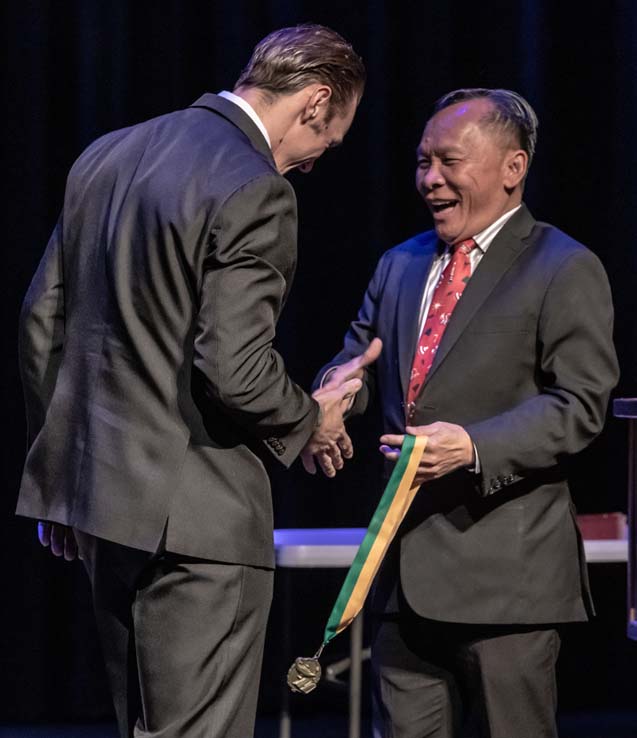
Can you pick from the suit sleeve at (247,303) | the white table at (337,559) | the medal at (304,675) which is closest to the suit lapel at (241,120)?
the suit sleeve at (247,303)

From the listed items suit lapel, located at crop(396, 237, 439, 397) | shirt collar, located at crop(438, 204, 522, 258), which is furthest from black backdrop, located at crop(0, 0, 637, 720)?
shirt collar, located at crop(438, 204, 522, 258)

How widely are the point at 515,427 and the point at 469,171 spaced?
1.80ft

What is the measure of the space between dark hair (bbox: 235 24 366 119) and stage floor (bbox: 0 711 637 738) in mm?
2290

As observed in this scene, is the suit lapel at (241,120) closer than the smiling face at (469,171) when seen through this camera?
Yes

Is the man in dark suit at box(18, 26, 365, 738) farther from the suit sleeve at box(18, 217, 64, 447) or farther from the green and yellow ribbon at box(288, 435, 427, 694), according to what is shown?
the green and yellow ribbon at box(288, 435, 427, 694)

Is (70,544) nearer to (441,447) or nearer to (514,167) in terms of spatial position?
(441,447)

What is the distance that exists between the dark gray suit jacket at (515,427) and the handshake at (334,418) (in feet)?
0.46

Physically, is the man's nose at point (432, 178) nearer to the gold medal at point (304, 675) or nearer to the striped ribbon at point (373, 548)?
the striped ribbon at point (373, 548)

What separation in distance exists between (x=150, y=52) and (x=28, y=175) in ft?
1.77

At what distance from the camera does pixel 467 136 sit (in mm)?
2434

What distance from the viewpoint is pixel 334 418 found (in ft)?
7.20

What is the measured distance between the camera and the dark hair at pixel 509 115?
2.46 metres

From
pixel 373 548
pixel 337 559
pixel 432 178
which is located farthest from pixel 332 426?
pixel 337 559

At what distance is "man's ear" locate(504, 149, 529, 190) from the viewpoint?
8.05 feet
